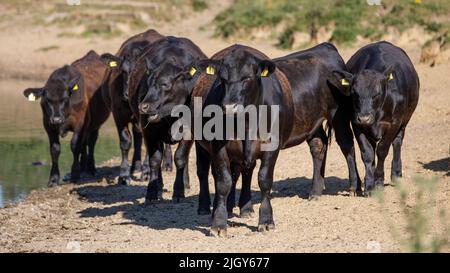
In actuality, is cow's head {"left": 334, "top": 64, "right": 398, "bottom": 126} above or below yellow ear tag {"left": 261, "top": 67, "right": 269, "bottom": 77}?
below

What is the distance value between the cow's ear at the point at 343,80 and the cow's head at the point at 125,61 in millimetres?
3108

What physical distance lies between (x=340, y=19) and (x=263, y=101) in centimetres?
1936

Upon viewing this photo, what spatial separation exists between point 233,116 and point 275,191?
344cm

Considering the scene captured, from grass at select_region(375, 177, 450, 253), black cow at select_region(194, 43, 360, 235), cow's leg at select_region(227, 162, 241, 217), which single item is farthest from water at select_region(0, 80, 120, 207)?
grass at select_region(375, 177, 450, 253)

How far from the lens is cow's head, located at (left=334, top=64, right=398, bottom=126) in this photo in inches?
472

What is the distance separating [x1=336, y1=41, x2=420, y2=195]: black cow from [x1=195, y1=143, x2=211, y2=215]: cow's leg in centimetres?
194

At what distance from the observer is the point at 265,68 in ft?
33.8

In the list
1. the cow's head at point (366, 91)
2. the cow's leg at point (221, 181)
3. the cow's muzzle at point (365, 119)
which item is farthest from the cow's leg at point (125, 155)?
the cow's leg at point (221, 181)

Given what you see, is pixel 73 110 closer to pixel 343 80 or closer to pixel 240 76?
pixel 343 80

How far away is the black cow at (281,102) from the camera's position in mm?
10156

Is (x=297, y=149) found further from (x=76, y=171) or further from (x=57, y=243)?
(x=57, y=243)

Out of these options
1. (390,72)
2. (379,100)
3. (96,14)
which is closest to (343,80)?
(379,100)

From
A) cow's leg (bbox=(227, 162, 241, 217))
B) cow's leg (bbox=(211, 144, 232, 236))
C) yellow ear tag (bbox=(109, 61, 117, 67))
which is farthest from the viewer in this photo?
yellow ear tag (bbox=(109, 61, 117, 67))

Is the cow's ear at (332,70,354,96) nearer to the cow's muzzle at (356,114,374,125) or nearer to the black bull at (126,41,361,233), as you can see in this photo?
the black bull at (126,41,361,233)
